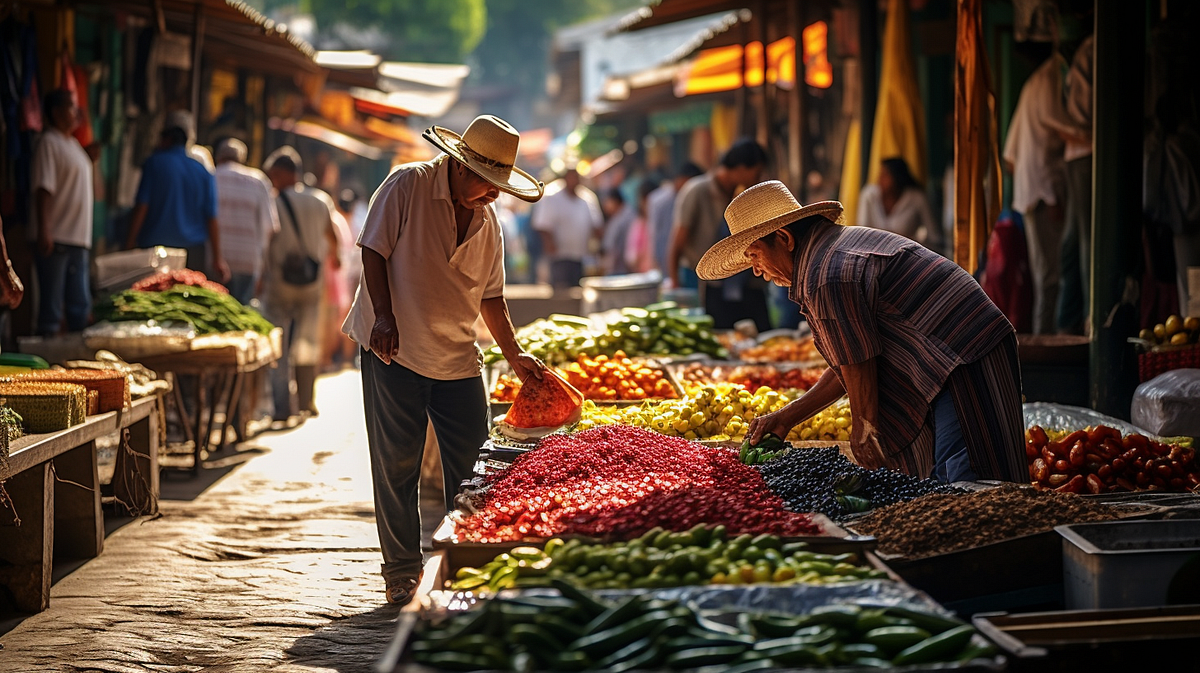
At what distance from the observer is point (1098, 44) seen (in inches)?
251

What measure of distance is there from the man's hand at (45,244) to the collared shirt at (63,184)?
8 cm

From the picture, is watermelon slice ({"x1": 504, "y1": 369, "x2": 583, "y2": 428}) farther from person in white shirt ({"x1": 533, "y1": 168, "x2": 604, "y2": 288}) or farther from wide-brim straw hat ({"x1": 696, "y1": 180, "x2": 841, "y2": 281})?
person in white shirt ({"x1": 533, "y1": 168, "x2": 604, "y2": 288})

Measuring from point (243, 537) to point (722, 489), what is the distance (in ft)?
11.8

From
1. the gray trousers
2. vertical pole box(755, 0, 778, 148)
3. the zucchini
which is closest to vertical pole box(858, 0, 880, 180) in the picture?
vertical pole box(755, 0, 778, 148)

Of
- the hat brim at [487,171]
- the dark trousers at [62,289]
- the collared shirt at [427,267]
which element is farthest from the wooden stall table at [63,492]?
the hat brim at [487,171]

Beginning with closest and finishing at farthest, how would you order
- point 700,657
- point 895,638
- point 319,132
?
point 700,657 < point 895,638 < point 319,132

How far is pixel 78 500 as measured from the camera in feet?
20.4

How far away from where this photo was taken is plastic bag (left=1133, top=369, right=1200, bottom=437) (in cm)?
561

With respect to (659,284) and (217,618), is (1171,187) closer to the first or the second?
(659,284)

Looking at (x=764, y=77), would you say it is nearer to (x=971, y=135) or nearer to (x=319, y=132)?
(x=971, y=135)

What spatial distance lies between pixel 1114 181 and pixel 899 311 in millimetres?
2635

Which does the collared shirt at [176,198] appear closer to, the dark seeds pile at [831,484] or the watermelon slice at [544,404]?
the watermelon slice at [544,404]

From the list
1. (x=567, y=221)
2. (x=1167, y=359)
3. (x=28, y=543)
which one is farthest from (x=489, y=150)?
(x=567, y=221)

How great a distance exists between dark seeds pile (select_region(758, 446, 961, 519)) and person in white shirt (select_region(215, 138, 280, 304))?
7570mm
